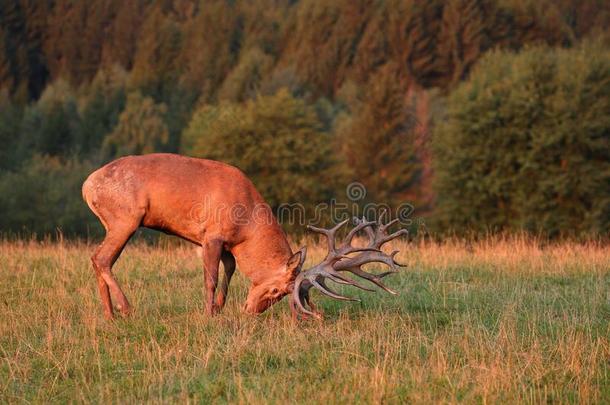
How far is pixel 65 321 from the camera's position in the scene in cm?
867

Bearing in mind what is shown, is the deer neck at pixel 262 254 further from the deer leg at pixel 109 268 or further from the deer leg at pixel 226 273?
the deer leg at pixel 109 268

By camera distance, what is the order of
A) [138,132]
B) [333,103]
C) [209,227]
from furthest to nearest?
[333,103], [138,132], [209,227]

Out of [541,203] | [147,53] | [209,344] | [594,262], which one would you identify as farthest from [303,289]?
[147,53]

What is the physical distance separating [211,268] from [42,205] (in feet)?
119

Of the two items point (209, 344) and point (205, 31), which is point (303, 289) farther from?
point (205, 31)

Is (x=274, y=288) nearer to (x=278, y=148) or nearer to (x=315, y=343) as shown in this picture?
(x=315, y=343)

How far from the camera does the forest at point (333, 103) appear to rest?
37500mm

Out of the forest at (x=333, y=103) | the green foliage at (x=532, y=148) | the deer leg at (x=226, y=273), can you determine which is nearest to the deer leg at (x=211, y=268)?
the deer leg at (x=226, y=273)

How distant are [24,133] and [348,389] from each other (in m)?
61.9

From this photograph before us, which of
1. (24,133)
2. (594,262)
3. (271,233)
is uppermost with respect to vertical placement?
(271,233)

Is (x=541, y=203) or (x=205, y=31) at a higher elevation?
(x=205, y=31)

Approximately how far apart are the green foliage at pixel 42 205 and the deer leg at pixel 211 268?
30.9 metres

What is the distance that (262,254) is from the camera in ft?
30.6

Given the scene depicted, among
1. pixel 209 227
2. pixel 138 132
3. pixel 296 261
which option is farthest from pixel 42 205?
pixel 296 261
